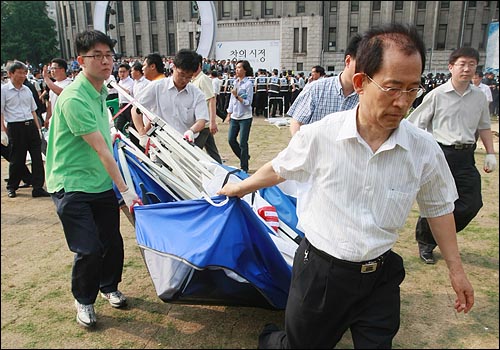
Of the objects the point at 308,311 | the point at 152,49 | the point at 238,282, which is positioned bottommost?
the point at 238,282

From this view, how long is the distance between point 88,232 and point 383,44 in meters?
2.06

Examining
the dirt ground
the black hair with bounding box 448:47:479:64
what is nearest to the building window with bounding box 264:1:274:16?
the black hair with bounding box 448:47:479:64

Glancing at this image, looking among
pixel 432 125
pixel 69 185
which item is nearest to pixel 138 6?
pixel 69 185

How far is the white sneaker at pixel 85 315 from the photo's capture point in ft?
8.96

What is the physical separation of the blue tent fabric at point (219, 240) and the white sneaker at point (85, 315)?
75 cm

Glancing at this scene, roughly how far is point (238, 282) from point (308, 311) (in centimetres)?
79

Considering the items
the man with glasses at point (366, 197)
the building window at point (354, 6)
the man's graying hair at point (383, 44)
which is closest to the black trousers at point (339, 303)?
the man with glasses at point (366, 197)

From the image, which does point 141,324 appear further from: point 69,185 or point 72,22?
point 72,22

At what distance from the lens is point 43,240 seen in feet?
13.8

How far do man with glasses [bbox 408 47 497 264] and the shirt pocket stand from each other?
2.30 metres

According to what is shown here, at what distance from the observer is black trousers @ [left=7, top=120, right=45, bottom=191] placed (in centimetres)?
585

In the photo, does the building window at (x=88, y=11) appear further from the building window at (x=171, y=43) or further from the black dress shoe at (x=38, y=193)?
the black dress shoe at (x=38, y=193)

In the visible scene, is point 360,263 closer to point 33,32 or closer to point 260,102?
point 33,32

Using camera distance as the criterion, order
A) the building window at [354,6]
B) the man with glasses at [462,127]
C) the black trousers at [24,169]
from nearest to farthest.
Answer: the man with glasses at [462,127] < the black trousers at [24,169] < the building window at [354,6]
